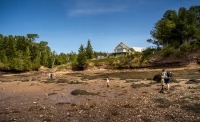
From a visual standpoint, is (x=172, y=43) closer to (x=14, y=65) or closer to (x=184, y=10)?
(x=184, y=10)

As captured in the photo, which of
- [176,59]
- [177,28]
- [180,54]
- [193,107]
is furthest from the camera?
[177,28]

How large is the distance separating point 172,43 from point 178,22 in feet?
29.1

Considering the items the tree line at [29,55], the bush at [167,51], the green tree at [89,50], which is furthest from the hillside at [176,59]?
the green tree at [89,50]

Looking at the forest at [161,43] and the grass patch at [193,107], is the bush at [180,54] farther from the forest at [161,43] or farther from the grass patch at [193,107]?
the grass patch at [193,107]

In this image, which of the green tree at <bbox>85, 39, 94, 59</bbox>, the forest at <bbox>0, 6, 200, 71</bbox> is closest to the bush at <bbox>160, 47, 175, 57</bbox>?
the forest at <bbox>0, 6, 200, 71</bbox>

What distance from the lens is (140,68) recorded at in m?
107

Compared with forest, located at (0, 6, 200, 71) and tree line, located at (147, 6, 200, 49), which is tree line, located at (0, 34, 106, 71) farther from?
tree line, located at (147, 6, 200, 49)

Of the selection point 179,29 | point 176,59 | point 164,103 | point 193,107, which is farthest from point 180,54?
point 193,107

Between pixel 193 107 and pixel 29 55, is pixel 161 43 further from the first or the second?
pixel 193 107

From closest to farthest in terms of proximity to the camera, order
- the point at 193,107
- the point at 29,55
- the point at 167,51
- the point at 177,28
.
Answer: the point at 193,107 < the point at 167,51 < the point at 177,28 < the point at 29,55

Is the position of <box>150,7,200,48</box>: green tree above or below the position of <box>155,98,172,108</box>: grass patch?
above

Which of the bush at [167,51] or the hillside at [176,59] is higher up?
the bush at [167,51]

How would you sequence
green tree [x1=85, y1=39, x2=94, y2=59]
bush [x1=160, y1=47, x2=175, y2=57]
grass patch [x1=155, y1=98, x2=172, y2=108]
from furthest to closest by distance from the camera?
1. green tree [x1=85, y1=39, x2=94, y2=59]
2. bush [x1=160, y1=47, x2=175, y2=57]
3. grass patch [x1=155, y1=98, x2=172, y2=108]

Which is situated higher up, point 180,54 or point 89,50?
point 89,50
